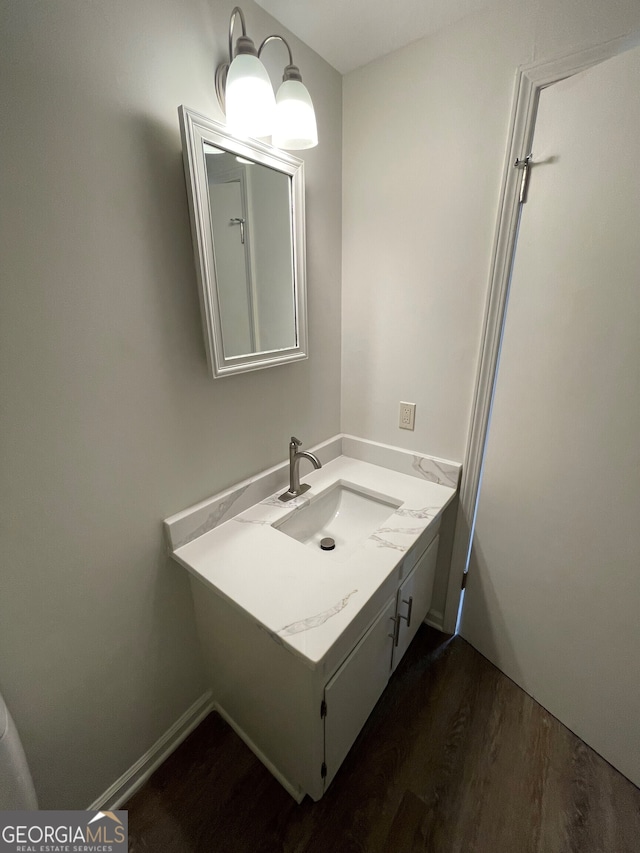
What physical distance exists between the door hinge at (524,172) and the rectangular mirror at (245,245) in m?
0.65

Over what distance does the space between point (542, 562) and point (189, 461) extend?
1243mm

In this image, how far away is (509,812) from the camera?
106 cm

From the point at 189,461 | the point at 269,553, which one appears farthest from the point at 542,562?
the point at 189,461

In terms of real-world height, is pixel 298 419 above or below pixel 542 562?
above

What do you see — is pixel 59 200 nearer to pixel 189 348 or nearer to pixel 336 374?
pixel 189 348

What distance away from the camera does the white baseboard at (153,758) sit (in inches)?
41.3

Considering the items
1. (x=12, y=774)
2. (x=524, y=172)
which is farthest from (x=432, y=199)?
(x=12, y=774)

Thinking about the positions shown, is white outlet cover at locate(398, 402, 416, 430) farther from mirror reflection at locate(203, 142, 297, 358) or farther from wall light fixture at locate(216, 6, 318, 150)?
wall light fixture at locate(216, 6, 318, 150)

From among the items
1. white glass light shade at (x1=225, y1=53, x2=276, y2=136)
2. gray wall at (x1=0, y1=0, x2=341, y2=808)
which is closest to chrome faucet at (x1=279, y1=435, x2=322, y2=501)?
gray wall at (x1=0, y1=0, x2=341, y2=808)

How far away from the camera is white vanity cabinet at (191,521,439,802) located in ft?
2.89

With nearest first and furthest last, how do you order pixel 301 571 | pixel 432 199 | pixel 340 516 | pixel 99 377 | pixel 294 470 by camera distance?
pixel 99 377, pixel 301 571, pixel 432 199, pixel 294 470, pixel 340 516

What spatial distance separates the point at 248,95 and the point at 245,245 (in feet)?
1.10

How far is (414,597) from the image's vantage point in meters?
1.30

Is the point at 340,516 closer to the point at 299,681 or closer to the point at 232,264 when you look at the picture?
the point at 299,681
